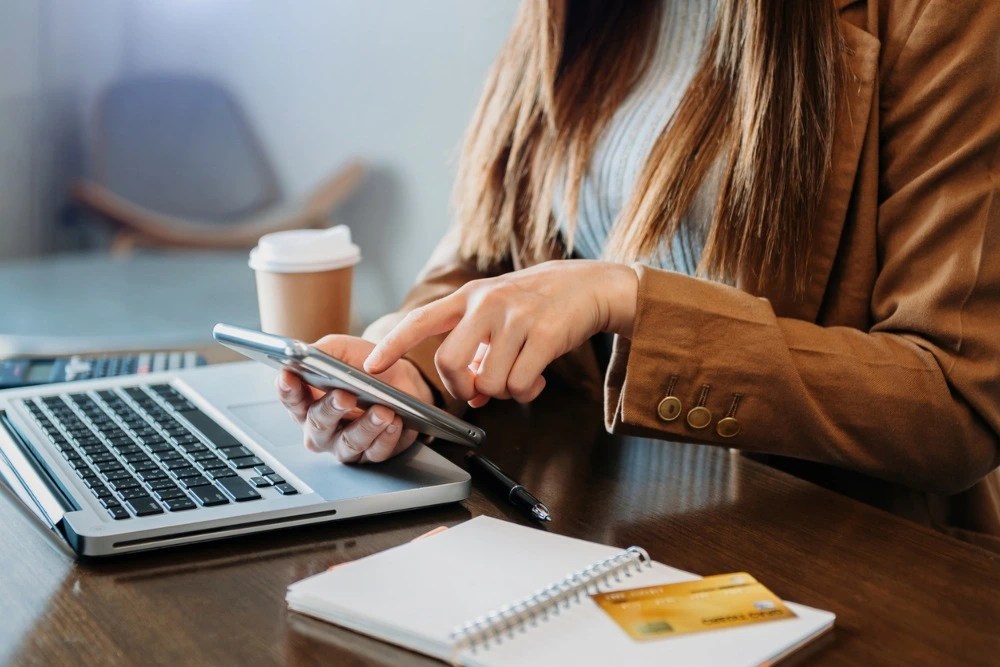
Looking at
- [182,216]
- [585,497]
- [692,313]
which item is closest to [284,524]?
[585,497]

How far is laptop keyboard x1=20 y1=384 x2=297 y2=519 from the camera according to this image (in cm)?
66

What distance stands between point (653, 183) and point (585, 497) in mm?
324

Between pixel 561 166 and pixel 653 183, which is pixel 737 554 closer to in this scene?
pixel 653 183

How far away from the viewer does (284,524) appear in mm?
646

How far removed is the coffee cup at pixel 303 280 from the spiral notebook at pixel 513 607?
18.3 inches

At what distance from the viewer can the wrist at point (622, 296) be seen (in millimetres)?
763

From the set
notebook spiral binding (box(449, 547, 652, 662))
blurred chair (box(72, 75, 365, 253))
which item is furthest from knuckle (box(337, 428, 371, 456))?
blurred chair (box(72, 75, 365, 253))

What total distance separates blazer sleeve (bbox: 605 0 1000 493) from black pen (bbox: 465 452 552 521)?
11 centimetres

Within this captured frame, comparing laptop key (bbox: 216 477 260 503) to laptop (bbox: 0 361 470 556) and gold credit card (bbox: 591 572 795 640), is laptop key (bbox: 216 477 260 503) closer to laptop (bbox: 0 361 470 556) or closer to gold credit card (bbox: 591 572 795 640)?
laptop (bbox: 0 361 470 556)

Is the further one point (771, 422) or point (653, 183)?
point (653, 183)

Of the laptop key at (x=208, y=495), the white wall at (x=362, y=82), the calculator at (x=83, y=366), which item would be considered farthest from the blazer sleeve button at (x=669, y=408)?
the white wall at (x=362, y=82)

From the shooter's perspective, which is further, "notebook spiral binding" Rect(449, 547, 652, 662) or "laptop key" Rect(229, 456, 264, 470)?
"laptop key" Rect(229, 456, 264, 470)

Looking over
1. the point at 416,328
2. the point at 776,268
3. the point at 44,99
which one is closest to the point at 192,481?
the point at 416,328

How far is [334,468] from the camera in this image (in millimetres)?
733
